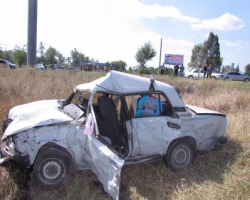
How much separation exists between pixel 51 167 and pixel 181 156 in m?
2.39

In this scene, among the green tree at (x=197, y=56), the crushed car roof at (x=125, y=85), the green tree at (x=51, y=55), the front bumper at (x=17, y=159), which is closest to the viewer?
the front bumper at (x=17, y=159)

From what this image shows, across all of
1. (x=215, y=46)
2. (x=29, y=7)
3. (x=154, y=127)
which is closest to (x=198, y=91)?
(x=154, y=127)

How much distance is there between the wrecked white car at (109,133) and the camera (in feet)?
10.7

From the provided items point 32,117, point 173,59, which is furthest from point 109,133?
point 173,59

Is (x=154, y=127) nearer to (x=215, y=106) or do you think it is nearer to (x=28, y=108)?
(x=28, y=108)

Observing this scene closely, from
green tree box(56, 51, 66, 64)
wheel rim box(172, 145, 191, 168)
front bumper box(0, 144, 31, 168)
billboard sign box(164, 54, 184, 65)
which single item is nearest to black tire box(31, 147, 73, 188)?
front bumper box(0, 144, 31, 168)

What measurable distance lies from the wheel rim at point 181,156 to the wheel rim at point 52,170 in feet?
6.81

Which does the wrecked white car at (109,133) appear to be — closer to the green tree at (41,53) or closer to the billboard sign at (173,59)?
the billboard sign at (173,59)

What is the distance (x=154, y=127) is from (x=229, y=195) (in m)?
1.55

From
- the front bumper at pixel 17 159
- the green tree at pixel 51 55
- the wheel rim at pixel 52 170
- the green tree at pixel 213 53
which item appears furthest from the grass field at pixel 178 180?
the green tree at pixel 51 55

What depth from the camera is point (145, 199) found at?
3518 mm

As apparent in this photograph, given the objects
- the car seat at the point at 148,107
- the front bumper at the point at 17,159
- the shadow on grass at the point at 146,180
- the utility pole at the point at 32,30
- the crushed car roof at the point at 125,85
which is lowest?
the shadow on grass at the point at 146,180

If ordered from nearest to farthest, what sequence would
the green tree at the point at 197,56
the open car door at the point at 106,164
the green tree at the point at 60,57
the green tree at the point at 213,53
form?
the open car door at the point at 106,164 < the green tree at the point at 213,53 < the green tree at the point at 197,56 < the green tree at the point at 60,57

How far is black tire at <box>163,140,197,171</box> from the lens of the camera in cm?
416
